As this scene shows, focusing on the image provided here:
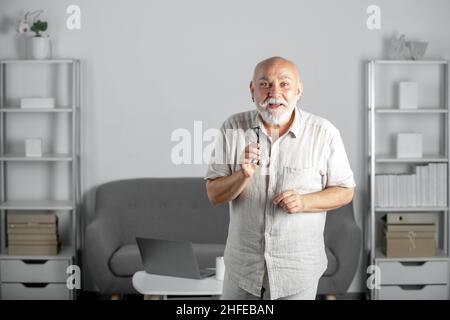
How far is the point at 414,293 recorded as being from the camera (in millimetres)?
4207

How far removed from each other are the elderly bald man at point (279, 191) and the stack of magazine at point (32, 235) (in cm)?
259

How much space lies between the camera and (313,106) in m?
4.45

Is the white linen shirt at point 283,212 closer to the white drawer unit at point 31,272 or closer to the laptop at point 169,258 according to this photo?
the laptop at point 169,258

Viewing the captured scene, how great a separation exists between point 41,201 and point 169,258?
1.98 meters

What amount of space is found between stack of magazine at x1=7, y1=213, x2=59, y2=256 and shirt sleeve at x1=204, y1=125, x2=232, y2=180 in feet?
8.52

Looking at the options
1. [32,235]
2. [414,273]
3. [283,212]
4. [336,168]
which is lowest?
[414,273]

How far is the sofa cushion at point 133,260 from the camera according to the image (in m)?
3.93

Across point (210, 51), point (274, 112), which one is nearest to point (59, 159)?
point (210, 51)

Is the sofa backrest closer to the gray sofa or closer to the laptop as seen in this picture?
the gray sofa

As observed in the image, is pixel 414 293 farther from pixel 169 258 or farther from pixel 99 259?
pixel 169 258

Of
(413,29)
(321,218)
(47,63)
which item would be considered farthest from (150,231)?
(321,218)

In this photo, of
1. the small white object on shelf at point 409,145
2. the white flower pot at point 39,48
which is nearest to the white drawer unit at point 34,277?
the white flower pot at point 39,48
